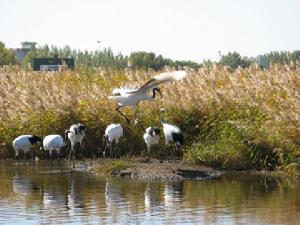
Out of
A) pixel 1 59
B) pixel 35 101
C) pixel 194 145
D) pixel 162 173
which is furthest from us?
pixel 1 59

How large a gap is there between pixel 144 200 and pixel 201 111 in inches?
277

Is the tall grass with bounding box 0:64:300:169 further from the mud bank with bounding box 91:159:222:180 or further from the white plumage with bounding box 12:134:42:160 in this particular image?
the white plumage with bounding box 12:134:42:160

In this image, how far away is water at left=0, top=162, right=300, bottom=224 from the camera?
46.0ft

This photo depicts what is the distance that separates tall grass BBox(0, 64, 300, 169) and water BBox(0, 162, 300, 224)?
0.97 m

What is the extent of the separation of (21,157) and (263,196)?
9.03 metres

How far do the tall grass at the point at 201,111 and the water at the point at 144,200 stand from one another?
0.97 metres

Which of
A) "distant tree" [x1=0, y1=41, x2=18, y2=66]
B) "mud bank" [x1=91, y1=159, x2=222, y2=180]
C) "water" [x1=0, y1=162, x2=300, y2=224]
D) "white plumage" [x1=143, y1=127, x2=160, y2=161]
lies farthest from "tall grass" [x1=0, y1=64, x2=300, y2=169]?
"distant tree" [x1=0, y1=41, x2=18, y2=66]

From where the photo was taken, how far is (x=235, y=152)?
20.2 meters

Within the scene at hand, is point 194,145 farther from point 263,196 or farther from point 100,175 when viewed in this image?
point 263,196

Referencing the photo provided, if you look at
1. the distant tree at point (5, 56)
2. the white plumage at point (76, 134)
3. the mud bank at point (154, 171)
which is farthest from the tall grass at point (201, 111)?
the distant tree at point (5, 56)

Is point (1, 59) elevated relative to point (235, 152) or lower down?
elevated

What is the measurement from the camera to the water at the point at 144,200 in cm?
1402

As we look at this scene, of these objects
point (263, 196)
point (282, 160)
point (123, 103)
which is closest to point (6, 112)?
point (123, 103)

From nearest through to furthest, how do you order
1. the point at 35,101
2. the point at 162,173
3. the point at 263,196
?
the point at 263,196
the point at 162,173
the point at 35,101
